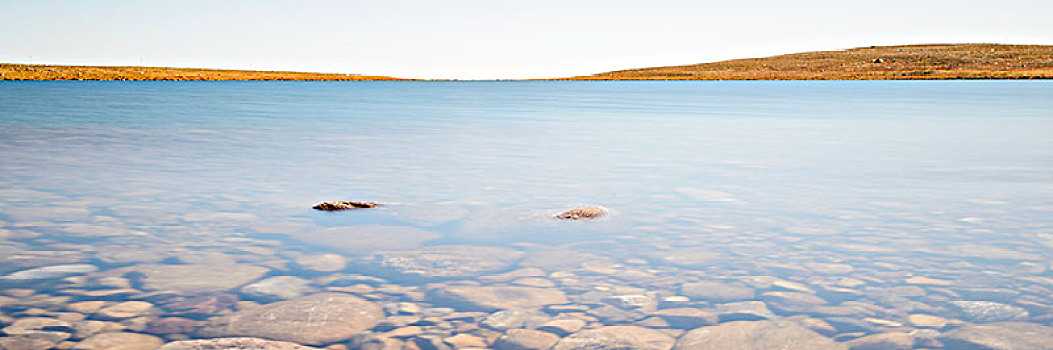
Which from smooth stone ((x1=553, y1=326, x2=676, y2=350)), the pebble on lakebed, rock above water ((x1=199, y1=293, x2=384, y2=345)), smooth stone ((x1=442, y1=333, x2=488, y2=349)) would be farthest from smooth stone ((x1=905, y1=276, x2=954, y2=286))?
the pebble on lakebed

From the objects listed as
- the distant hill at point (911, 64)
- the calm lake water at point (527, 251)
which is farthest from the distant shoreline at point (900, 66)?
the calm lake water at point (527, 251)

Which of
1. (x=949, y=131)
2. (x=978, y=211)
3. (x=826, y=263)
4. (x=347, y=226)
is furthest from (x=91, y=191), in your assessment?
(x=949, y=131)

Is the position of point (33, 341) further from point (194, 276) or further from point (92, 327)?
point (194, 276)

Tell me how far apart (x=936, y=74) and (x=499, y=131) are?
153 meters

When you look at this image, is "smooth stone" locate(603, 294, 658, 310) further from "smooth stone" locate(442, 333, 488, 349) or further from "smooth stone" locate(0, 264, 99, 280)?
"smooth stone" locate(0, 264, 99, 280)

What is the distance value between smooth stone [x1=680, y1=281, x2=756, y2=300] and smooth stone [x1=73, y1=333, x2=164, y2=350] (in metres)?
3.43

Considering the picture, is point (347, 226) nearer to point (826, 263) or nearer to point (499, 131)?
point (826, 263)

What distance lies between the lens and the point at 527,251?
736 centimetres

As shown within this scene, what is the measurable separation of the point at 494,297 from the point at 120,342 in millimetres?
2339

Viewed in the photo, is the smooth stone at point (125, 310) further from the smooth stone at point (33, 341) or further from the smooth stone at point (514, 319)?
the smooth stone at point (514, 319)

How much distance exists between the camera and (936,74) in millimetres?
155625

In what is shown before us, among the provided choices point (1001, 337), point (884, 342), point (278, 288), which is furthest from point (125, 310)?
point (1001, 337)

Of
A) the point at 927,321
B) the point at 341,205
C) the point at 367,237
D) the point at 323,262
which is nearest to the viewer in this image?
the point at 927,321

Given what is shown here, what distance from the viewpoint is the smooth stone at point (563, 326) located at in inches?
201
